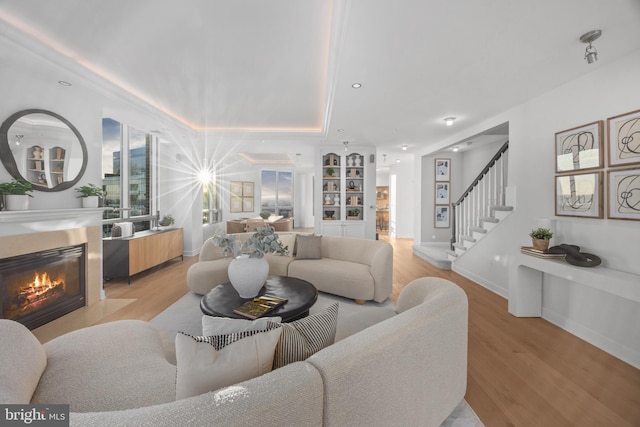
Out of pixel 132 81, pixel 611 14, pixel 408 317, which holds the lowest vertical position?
pixel 408 317

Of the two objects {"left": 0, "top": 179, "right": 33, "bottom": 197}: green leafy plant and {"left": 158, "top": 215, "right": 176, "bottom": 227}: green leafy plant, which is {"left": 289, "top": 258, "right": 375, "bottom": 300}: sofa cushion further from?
{"left": 158, "top": 215, "right": 176, "bottom": 227}: green leafy plant

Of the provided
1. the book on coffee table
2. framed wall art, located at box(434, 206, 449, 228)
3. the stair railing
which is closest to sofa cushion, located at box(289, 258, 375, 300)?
the book on coffee table

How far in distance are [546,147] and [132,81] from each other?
507cm

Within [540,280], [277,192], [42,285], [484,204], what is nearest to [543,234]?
[540,280]

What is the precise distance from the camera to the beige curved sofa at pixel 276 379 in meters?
0.69

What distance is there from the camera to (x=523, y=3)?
1755 mm

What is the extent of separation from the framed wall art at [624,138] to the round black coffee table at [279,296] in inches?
116

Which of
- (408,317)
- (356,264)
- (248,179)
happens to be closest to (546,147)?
(356,264)

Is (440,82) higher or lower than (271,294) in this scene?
higher

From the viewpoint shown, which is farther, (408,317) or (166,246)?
(166,246)

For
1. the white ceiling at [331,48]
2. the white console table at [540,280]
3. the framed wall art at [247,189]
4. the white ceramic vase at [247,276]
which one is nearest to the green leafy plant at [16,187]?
the white ceiling at [331,48]

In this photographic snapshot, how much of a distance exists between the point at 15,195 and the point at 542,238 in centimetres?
522

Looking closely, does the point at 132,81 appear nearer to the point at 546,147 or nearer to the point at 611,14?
the point at 611,14

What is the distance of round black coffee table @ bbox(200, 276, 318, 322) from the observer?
221 centimetres
